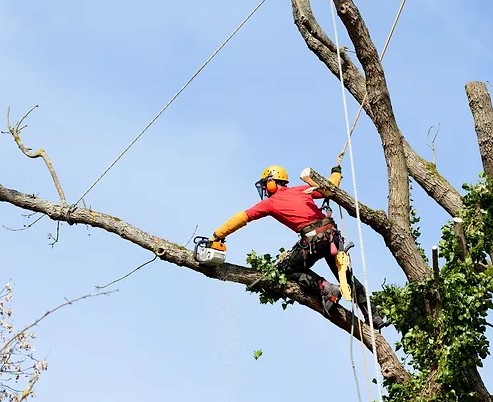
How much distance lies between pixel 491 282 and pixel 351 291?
0.99 meters

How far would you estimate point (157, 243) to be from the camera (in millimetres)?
7203

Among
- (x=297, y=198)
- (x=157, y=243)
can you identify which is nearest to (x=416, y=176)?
(x=297, y=198)

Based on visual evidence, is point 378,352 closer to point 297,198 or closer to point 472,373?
point 472,373

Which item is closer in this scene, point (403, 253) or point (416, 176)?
point (403, 253)

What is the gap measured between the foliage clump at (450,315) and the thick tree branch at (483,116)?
60 centimetres

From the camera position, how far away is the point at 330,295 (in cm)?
682

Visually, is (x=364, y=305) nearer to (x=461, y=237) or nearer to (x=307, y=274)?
(x=307, y=274)

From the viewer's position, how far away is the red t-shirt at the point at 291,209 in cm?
695

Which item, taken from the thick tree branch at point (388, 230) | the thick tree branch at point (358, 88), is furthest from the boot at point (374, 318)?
the thick tree branch at point (358, 88)

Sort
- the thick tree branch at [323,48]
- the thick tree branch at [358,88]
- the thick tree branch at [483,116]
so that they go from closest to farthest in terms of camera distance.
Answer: the thick tree branch at [483,116] < the thick tree branch at [358,88] < the thick tree branch at [323,48]

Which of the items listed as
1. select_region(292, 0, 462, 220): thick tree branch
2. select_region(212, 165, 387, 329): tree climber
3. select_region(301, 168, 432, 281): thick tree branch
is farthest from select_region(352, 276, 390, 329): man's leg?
select_region(292, 0, 462, 220): thick tree branch

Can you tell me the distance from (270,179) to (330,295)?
1015mm

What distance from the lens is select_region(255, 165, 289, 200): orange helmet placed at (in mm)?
7203

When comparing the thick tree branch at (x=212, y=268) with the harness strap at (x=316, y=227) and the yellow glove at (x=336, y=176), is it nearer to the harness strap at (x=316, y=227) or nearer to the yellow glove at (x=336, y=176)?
the harness strap at (x=316, y=227)
